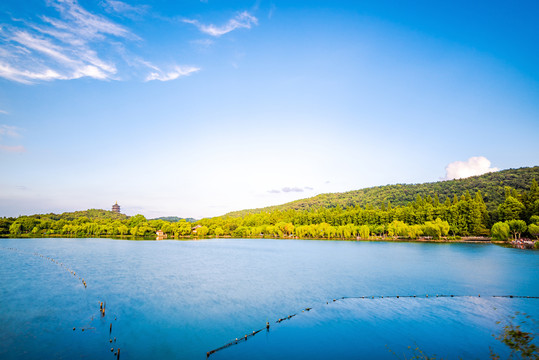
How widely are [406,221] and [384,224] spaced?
634 cm

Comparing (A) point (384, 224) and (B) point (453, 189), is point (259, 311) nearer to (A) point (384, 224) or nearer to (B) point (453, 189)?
(A) point (384, 224)

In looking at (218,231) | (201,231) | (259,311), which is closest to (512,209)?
(259,311)

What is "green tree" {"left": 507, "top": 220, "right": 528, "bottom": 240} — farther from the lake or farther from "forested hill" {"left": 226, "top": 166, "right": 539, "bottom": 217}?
the lake

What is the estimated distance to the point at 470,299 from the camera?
2292 cm

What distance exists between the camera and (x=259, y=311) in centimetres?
2044

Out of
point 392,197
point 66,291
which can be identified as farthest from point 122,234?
point 392,197

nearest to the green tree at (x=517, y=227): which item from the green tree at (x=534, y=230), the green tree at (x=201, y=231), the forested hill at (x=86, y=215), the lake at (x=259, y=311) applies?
the green tree at (x=534, y=230)

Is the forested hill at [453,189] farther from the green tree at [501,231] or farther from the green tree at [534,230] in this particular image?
the green tree at [534,230]

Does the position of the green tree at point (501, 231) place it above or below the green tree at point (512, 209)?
below

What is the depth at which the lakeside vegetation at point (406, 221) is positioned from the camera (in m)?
66.9

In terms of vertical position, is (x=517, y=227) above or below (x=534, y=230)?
above

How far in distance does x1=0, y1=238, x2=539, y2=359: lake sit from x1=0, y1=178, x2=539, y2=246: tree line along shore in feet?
127

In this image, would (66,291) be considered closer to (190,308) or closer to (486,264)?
(190,308)

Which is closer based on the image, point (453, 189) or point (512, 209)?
point (512, 209)
